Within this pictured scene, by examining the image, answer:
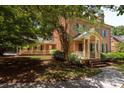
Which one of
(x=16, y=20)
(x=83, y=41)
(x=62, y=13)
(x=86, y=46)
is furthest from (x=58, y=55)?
(x=62, y=13)

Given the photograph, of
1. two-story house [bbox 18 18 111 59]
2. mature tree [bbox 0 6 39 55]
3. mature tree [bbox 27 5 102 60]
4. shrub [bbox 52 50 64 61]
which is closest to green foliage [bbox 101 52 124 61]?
two-story house [bbox 18 18 111 59]

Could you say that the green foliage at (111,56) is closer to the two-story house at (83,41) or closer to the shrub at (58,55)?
the two-story house at (83,41)

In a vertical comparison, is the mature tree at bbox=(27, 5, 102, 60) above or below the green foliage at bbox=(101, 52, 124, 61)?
above

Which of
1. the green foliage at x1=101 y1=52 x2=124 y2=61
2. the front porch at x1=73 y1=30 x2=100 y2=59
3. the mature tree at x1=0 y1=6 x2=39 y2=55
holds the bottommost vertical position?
the green foliage at x1=101 y1=52 x2=124 y2=61

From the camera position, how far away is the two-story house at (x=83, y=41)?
26.2 meters

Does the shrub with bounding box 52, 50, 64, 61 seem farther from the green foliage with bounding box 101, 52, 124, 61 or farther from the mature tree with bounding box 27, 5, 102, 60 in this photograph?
the green foliage with bounding box 101, 52, 124, 61

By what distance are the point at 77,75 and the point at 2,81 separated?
15.1 feet

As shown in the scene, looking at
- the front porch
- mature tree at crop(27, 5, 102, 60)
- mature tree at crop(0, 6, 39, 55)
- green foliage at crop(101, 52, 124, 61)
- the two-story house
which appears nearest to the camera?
mature tree at crop(0, 6, 39, 55)

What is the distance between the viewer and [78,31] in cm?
2805

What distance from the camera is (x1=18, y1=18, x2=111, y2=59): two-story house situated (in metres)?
Result: 26.2

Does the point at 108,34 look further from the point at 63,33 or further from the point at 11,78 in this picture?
the point at 11,78

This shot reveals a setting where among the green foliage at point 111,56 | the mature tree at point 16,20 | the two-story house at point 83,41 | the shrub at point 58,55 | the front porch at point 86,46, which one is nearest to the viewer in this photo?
the mature tree at point 16,20

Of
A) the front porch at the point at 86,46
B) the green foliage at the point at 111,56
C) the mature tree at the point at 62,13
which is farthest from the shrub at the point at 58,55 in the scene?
the green foliage at the point at 111,56

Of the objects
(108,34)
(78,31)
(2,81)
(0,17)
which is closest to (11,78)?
(2,81)
